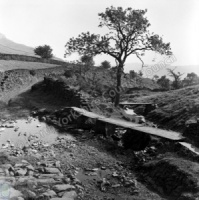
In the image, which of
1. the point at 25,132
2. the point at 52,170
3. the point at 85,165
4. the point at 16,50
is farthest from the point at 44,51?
the point at 16,50

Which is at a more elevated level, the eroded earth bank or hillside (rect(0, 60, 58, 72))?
hillside (rect(0, 60, 58, 72))

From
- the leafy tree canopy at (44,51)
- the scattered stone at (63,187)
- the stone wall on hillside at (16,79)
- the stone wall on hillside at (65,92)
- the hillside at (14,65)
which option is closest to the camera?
the scattered stone at (63,187)

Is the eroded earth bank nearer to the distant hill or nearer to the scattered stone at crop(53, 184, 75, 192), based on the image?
the scattered stone at crop(53, 184, 75, 192)

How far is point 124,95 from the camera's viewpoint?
3450cm

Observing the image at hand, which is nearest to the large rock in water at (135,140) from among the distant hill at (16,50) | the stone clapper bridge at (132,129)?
→ the stone clapper bridge at (132,129)

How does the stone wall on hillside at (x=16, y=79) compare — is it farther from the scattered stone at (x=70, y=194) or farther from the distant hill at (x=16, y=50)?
the distant hill at (x=16, y=50)

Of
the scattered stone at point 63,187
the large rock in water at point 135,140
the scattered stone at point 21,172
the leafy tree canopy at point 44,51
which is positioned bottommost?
the scattered stone at point 63,187

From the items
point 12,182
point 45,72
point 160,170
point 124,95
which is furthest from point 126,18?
point 12,182

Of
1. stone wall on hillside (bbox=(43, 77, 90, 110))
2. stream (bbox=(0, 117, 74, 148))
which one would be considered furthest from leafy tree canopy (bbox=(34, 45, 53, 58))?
stream (bbox=(0, 117, 74, 148))

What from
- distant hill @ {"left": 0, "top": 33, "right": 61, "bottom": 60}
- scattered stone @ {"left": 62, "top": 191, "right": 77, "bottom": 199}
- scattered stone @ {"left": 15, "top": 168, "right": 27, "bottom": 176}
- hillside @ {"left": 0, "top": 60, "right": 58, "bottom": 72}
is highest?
distant hill @ {"left": 0, "top": 33, "right": 61, "bottom": 60}

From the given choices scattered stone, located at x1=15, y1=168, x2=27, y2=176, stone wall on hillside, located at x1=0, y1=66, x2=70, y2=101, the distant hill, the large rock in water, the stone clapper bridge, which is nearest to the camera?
scattered stone, located at x1=15, y1=168, x2=27, y2=176

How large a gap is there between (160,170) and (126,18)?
1708 cm

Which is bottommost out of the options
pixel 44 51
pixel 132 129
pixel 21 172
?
pixel 21 172

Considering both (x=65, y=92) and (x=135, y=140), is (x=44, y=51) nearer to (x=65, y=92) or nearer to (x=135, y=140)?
(x=65, y=92)
